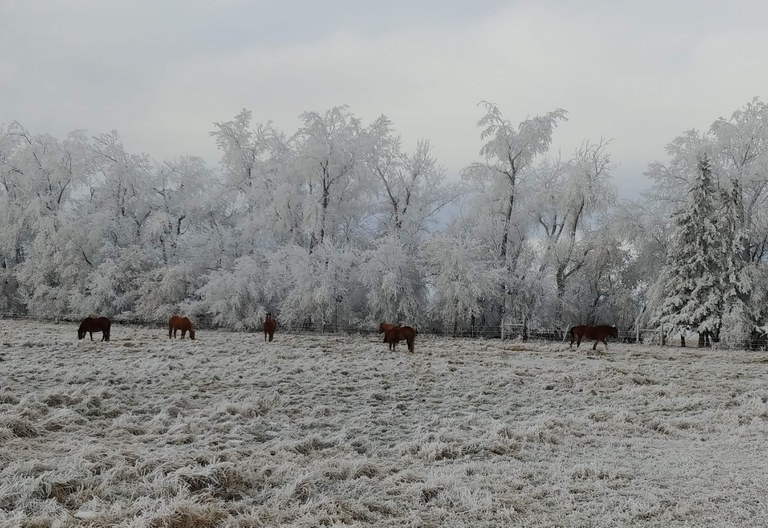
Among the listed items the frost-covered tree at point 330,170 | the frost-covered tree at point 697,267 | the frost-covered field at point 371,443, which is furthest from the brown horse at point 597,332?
the frost-covered tree at point 330,170

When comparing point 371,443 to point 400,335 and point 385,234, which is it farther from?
point 385,234

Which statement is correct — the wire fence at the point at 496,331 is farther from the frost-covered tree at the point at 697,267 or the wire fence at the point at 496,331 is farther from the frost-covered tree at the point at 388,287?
the frost-covered tree at the point at 697,267

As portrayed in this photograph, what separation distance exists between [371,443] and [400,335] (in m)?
12.4

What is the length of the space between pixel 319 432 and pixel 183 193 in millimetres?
33436

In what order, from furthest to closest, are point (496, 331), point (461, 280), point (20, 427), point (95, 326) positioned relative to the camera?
point (496, 331)
point (461, 280)
point (95, 326)
point (20, 427)

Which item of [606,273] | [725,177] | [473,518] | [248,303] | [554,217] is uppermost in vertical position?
[725,177]

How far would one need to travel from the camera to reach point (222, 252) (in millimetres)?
37156

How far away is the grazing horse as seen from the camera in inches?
836

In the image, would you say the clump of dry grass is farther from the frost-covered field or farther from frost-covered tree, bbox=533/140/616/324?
frost-covered tree, bbox=533/140/616/324

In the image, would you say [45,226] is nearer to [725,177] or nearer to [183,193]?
[183,193]

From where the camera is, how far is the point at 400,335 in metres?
21.5

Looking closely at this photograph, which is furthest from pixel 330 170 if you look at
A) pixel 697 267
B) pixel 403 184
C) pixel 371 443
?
pixel 371 443

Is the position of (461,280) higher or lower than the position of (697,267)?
lower

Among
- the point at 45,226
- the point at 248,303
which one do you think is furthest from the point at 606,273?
the point at 45,226
